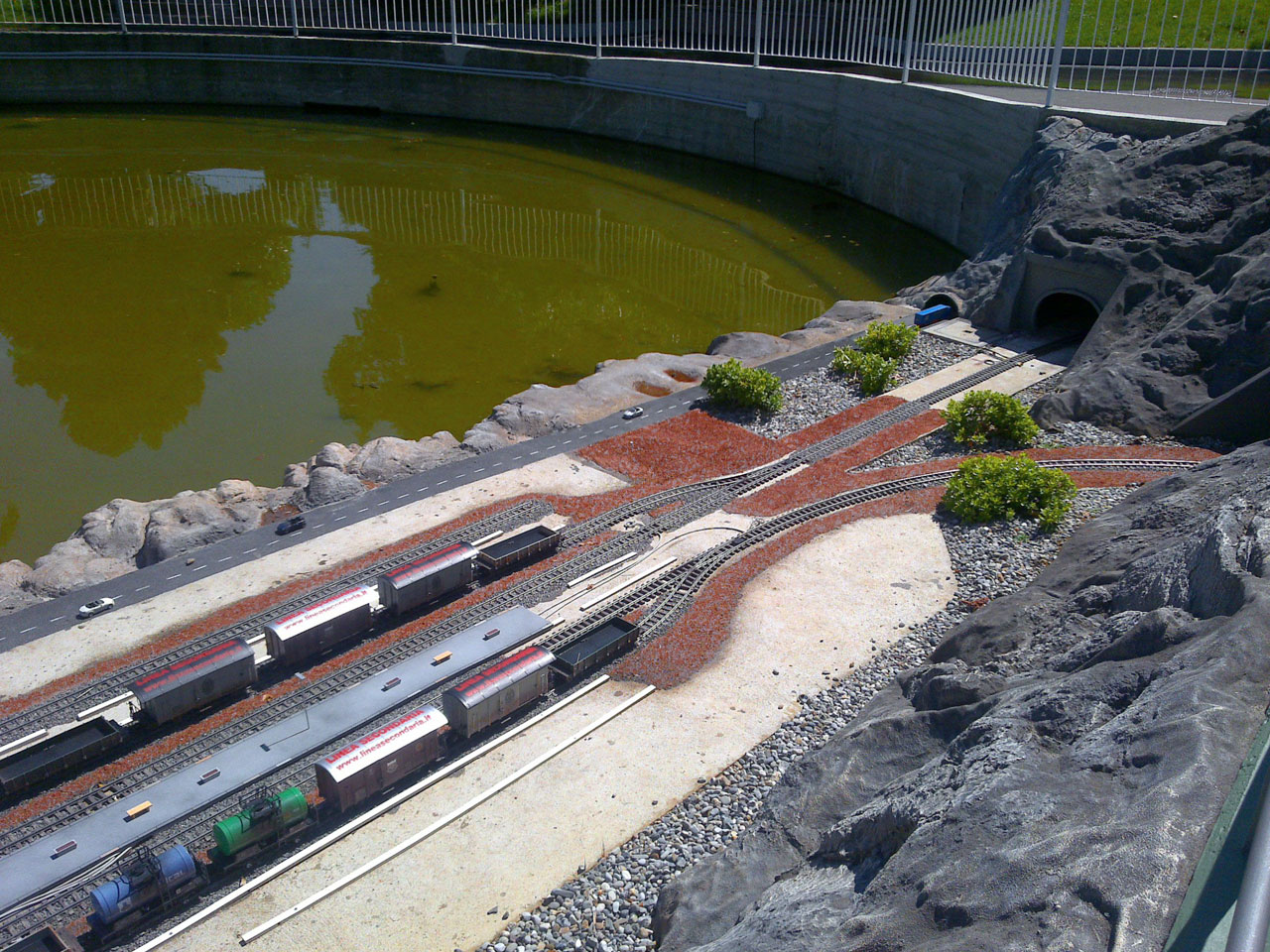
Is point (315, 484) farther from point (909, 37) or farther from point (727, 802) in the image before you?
point (909, 37)

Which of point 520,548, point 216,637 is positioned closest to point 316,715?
point 216,637

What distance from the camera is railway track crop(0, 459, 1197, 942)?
11.4 m

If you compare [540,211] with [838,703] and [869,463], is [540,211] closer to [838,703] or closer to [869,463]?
[869,463]

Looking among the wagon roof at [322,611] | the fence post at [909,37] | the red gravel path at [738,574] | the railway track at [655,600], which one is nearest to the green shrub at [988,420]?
the red gravel path at [738,574]

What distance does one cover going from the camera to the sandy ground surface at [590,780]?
37.3 ft

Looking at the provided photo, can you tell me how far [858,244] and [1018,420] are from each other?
20.1m

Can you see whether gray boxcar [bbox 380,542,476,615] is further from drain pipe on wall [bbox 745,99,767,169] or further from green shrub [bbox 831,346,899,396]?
drain pipe on wall [bbox 745,99,767,169]

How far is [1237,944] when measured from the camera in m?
3.20

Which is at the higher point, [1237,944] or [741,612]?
[1237,944]

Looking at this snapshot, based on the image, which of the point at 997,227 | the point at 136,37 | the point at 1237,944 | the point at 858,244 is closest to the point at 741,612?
the point at 1237,944

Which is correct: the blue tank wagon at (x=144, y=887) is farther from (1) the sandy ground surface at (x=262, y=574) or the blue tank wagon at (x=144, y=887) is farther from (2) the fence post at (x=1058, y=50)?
(2) the fence post at (x=1058, y=50)

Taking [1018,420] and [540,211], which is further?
[540,211]

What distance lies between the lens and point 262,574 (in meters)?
17.8

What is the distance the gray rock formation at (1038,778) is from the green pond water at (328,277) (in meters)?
15.9
